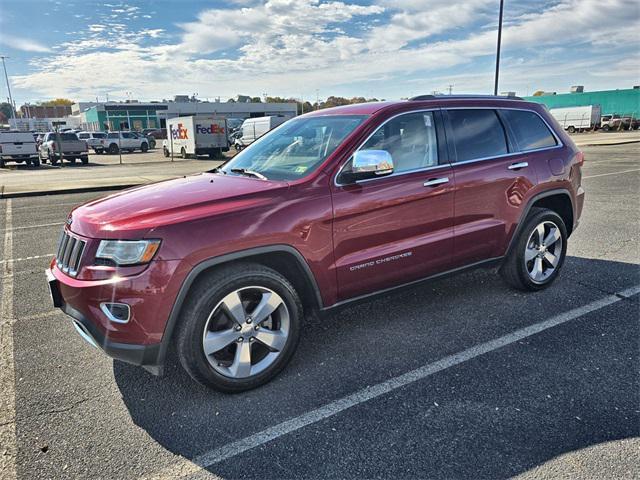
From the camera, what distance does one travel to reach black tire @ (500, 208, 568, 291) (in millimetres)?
4387

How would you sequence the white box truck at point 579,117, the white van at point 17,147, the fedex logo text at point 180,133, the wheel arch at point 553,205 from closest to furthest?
1. the wheel arch at point 553,205
2. the white van at point 17,147
3. the fedex logo text at point 180,133
4. the white box truck at point 579,117

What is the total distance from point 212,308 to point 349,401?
100 cm

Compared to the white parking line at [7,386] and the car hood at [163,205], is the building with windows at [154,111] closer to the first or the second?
the white parking line at [7,386]

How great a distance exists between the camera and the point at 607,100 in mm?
60250

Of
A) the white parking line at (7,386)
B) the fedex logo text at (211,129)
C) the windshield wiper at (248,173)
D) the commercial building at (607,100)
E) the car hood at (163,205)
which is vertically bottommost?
the white parking line at (7,386)

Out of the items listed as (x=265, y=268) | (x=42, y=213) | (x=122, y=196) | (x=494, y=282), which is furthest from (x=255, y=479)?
(x=42, y=213)

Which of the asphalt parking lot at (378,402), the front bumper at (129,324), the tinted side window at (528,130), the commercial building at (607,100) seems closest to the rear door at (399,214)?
the asphalt parking lot at (378,402)

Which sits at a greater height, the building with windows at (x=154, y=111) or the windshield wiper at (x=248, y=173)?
the building with windows at (x=154, y=111)

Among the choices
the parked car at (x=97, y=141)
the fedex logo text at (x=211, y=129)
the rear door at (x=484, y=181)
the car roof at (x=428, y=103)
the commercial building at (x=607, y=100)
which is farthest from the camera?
the commercial building at (x=607, y=100)

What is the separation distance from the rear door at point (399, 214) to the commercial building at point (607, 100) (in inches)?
2365

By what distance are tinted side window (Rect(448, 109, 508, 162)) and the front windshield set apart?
0.90 metres

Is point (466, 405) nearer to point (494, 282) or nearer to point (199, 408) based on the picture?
point (199, 408)

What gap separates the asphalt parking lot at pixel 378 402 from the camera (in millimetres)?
2426

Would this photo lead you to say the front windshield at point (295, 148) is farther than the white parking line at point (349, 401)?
Yes
